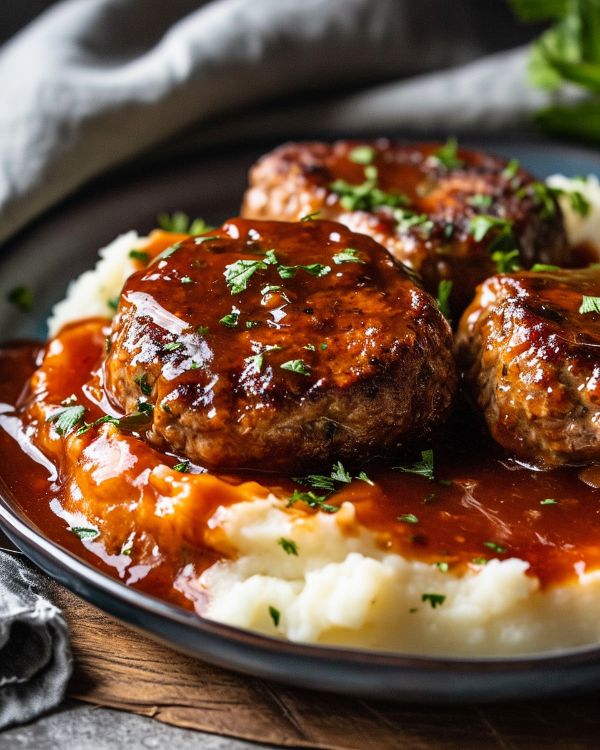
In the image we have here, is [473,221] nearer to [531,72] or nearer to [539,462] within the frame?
[539,462]

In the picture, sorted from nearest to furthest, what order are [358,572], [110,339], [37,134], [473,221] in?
1. [358,572]
2. [110,339]
3. [473,221]
4. [37,134]

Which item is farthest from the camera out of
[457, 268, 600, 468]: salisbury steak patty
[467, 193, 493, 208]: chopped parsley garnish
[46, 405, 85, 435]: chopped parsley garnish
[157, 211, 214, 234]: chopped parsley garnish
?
[157, 211, 214, 234]: chopped parsley garnish

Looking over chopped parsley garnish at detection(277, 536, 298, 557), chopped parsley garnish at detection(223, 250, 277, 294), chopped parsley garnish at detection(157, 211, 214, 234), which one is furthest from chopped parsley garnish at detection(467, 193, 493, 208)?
chopped parsley garnish at detection(277, 536, 298, 557)

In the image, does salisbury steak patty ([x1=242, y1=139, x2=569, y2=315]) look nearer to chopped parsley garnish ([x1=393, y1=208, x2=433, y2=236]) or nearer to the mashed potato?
chopped parsley garnish ([x1=393, y1=208, x2=433, y2=236])

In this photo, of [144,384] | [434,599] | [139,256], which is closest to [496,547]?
[434,599]

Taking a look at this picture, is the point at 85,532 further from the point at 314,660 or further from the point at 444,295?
the point at 444,295

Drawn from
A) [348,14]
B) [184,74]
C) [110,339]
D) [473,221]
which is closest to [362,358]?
[110,339]
